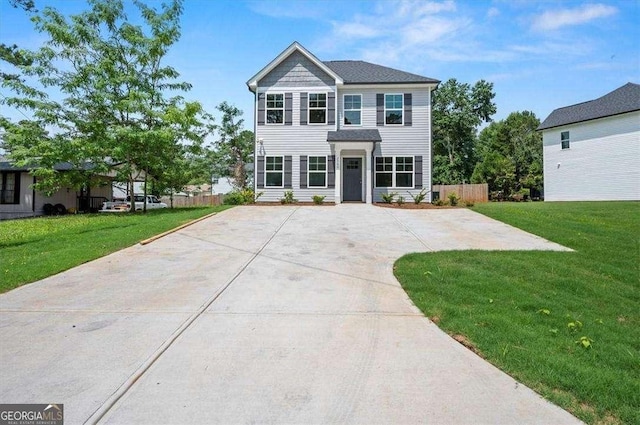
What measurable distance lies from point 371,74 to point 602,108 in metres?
14.0

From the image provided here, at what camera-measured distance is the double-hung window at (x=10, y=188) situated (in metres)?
24.1

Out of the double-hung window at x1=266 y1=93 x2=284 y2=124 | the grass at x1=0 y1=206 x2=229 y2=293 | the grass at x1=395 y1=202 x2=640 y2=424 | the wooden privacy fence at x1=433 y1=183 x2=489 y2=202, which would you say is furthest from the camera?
the wooden privacy fence at x1=433 y1=183 x2=489 y2=202

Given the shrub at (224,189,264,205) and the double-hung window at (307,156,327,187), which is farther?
the double-hung window at (307,156,327,187)

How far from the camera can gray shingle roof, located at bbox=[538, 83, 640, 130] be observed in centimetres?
2193

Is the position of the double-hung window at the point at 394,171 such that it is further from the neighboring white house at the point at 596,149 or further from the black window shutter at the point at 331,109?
the neighboring white house at the point at 596,149

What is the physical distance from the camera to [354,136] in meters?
19.5

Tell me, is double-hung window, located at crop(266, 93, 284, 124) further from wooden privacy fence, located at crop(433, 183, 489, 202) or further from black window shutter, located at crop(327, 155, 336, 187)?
wooden privacy fence, located at crop(433, 183, 489, 202)

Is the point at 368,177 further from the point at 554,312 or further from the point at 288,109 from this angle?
the point at 554,312

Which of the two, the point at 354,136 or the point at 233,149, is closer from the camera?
the point at 354,136

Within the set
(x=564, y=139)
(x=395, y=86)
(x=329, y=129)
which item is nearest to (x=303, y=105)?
(x=329, y=129)

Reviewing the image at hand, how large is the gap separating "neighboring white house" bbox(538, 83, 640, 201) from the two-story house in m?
10.7

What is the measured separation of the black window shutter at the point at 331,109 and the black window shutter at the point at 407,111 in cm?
359

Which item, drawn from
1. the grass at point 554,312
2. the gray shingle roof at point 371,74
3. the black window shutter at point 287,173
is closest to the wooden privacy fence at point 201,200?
the black window shutter at point 287,173

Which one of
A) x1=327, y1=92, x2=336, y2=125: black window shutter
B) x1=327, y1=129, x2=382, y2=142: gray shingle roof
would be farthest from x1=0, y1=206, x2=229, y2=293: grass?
x1=327, y1=92, x2=336, y2=125: black window shutter
